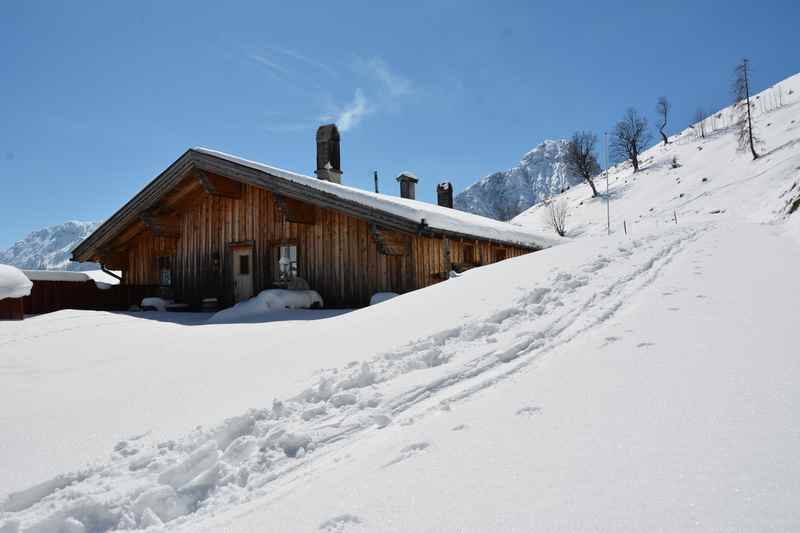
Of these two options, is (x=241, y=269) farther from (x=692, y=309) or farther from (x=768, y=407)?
(x=768, y=407)

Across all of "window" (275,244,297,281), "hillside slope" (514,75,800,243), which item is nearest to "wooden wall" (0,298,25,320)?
"window" (275,244,297,281)

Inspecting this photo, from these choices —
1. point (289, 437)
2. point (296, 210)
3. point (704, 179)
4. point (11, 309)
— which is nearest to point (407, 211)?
point (296, 210)

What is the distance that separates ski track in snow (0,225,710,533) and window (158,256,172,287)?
1309 cm

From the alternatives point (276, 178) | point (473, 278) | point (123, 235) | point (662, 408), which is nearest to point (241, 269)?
point (276, 178)

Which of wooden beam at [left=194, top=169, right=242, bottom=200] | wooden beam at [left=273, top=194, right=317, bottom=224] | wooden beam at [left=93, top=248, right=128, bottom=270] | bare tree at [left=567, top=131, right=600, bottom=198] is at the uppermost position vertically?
bare tree at [left=567, top=131, right=600, bottom=198]

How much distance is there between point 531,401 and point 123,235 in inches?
635

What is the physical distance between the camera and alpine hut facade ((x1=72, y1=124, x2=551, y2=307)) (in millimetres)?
10938

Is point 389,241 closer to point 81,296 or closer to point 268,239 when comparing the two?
point 268,239

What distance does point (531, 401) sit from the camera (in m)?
2.89

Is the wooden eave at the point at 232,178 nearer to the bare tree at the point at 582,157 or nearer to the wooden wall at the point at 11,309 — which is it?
the wooden wall at the point at 11,309

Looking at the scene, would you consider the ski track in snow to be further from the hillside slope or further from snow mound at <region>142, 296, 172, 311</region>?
the hillside slope

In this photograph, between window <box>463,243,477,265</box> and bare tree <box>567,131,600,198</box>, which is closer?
window <box>463,243,477,265</box>

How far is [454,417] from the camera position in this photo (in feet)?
9.45

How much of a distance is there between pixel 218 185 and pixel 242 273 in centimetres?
263
